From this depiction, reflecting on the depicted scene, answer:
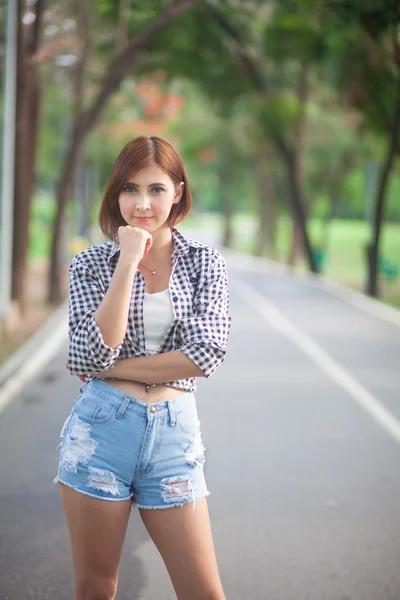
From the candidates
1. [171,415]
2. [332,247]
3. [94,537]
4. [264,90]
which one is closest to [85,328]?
[171,415]

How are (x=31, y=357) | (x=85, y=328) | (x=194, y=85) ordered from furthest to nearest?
1. (x=194, y=85)
2. (x=31, y=357)
3. (x=85, y=328)

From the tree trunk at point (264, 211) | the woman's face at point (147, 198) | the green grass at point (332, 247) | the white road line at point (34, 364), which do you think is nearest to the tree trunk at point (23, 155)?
the white road line at point (34, 364)

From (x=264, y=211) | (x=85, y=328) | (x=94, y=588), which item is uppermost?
(x=85, y=328)

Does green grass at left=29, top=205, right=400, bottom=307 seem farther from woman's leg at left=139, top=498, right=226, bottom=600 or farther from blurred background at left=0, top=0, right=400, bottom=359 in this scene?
woman's leg at left=139, top=498, right=226, bottom=600

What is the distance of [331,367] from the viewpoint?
1321 centimetres

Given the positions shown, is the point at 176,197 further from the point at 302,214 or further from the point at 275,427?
the point at 302,214

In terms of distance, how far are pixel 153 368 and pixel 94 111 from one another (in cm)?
1860

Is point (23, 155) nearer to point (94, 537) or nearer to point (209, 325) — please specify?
point (209, 325)

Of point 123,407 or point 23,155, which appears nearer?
point 123,407

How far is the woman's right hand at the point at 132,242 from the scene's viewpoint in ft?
10.8

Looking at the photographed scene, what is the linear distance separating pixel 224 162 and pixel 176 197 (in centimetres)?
5158

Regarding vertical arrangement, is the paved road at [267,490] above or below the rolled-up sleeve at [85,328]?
below

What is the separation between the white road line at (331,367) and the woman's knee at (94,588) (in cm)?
556

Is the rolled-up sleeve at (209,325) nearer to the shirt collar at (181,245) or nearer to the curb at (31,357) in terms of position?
the shirt collar at (181,245)
